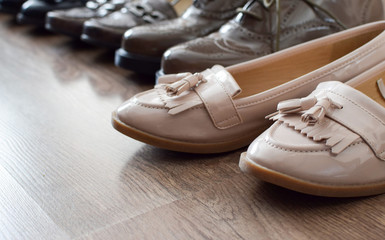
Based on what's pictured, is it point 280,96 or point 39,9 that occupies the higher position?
point 280,96

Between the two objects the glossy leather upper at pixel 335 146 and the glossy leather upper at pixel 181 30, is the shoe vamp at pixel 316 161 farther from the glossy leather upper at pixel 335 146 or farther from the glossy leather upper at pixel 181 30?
the glossy leather upper at pixel 181 30

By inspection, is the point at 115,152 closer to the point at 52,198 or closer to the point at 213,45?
the point at 52,198

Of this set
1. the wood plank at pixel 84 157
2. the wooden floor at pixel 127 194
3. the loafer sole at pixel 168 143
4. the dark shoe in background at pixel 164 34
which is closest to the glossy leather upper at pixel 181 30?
the dark shoe in background at pixel 164 34

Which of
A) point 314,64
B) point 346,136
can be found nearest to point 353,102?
point 346,136

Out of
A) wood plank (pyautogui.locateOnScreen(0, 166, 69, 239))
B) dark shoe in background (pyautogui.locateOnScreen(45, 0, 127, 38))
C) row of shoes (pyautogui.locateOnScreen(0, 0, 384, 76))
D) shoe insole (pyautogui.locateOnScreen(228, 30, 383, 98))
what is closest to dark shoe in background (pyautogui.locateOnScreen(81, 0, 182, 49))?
row of shoes (pyautogui.locateOnScreen(0, 0, 384, 76))

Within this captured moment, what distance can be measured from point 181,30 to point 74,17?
53 cm

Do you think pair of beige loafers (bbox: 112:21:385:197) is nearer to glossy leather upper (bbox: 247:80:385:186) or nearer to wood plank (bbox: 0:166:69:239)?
glossy leather upper (bbox: 247:80:385:186)

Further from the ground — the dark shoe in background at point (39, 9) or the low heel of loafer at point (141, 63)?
the low heel of loafer at point (141, 63)

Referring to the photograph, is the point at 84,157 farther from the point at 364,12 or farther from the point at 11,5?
the point at 11,5

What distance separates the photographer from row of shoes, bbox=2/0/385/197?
72 cm

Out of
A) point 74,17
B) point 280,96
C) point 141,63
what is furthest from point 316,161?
point 74,17

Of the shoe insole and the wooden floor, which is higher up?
the shoe insole

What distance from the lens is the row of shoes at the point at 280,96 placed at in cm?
72

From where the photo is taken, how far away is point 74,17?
5.52 feet
